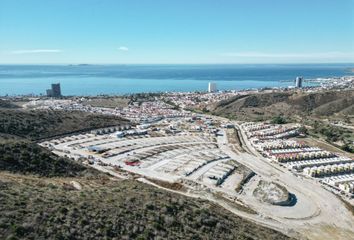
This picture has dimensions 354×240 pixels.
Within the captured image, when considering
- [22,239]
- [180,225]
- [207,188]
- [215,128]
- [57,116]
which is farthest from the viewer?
[215,128]

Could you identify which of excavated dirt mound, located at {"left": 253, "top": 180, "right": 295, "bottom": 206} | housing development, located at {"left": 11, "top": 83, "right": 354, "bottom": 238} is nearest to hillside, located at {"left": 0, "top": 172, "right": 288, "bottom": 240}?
housing development, located at {"left": 11, "top": 83, "right": 354, "bottom": 238}

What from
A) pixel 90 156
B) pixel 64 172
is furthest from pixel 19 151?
pixel 90 156

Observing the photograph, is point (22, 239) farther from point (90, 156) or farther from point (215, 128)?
point (215, 128)

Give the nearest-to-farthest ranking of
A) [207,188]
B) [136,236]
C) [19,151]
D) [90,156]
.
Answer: [136,236] → [19,151] → [207,188] → [90,156]

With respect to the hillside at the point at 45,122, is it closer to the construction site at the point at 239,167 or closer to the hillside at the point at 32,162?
the construction site at the point at 239,167

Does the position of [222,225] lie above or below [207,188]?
above

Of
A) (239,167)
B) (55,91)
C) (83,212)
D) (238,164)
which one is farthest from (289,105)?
(83,212)

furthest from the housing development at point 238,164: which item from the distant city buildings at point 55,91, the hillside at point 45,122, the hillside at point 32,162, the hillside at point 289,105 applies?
the distant city buildings at point 55,91
